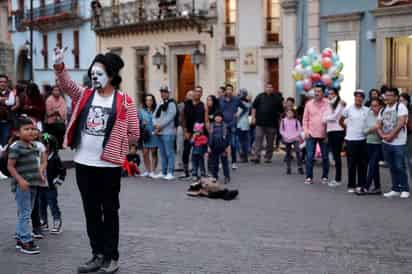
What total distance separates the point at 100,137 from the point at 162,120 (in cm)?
739

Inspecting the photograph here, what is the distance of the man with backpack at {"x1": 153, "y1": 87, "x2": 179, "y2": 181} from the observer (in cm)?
1441

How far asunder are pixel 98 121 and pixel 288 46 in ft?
53.6

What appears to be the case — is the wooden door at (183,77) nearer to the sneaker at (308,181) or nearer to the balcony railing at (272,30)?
the balcony railing at (272,30)

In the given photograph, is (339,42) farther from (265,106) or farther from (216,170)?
(216,170)

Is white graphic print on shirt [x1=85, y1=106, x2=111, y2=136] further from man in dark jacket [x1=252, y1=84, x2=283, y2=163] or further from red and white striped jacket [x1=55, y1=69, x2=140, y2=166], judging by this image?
man in dark jacket [x1=252, y1=84, x2=283, y2=163]

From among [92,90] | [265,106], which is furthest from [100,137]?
[265,106]

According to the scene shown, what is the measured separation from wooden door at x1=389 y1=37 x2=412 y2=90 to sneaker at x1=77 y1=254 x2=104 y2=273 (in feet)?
42.4

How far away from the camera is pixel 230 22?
25625mm

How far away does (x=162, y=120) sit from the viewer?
1441cm

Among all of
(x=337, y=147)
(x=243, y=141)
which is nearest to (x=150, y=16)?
(x=243, y=141)

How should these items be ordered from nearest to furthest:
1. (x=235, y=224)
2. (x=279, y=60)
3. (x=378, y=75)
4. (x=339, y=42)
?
(x=235, y=224), (x=378, y=75), (x=339, y=42), (x=279, y=60)

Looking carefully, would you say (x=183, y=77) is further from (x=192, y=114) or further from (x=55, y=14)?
(x=192, y=114)

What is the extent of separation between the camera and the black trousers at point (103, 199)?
23.2 ft

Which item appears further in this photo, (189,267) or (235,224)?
(235,224)
